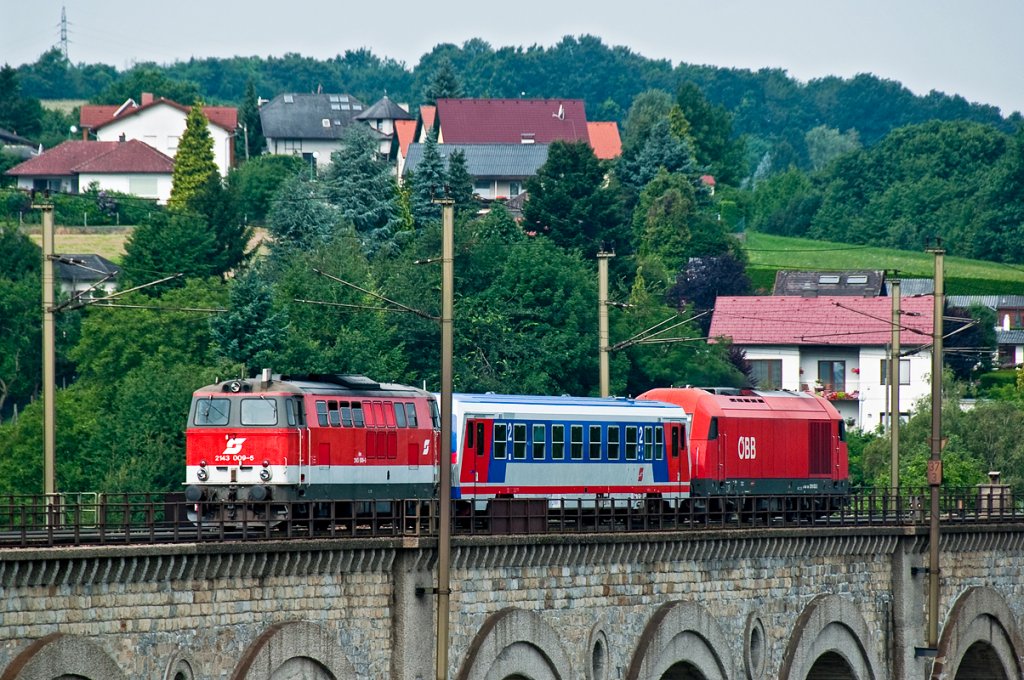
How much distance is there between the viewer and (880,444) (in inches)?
4028

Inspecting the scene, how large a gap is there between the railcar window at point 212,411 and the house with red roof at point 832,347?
74.4 m

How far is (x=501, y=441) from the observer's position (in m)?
51.1

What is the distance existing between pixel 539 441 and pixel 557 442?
0.69m

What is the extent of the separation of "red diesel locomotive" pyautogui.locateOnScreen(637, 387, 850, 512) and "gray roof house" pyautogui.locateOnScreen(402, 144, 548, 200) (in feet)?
364

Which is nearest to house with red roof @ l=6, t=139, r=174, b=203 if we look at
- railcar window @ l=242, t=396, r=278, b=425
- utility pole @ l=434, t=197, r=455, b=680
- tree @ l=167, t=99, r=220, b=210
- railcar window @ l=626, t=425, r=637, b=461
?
tree @ l=167, t=99, r=220, b=210

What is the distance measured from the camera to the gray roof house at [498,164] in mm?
176375

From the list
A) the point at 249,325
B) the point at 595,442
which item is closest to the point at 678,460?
the point at 595,442

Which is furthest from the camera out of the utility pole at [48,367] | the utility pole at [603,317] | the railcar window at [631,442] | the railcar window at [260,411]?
the utility pole at [603,317]

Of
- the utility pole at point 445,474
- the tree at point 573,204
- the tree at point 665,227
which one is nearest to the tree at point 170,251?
the tree at point 573,204

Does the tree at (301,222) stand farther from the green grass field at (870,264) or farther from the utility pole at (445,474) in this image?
the utility pole at (445,474)

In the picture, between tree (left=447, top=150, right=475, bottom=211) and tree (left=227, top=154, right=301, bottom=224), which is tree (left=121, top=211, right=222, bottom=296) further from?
tree (left=227, top=154, right=301, bottom=224)

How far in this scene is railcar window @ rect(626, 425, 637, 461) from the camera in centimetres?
5488

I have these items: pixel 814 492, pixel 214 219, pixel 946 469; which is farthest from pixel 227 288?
pixel 814 492

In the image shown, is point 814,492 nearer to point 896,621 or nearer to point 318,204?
point 896,621
